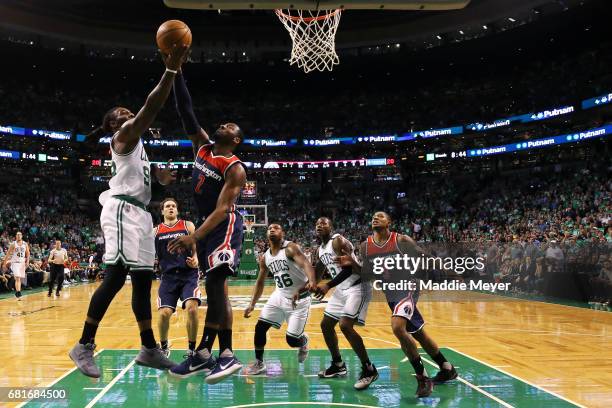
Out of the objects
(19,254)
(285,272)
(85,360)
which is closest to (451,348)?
(285,272)

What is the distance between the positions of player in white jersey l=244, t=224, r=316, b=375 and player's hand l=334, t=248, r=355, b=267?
44 cm

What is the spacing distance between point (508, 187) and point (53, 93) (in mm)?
29924

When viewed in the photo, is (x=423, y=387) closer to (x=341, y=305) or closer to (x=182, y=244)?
(x=341, y=305)

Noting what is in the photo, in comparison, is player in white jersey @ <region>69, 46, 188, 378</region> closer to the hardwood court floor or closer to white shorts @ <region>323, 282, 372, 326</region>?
the hardwood court floor

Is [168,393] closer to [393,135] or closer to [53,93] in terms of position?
[393,135]

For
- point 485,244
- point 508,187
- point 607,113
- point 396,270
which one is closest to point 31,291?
point 485,244

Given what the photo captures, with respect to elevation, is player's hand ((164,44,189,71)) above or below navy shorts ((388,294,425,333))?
above

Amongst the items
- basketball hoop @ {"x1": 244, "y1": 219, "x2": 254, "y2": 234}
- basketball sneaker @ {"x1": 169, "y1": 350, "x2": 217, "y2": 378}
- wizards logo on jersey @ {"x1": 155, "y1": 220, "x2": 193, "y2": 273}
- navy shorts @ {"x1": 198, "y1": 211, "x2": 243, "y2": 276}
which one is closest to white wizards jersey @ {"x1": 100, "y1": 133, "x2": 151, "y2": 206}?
navy shorts @ {"x1": 198, "y1": 211, "x2": 243, "y2": 276}

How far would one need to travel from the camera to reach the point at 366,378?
21.6ft

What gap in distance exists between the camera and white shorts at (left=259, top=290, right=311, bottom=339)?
7684 mm

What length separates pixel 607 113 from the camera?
28125mm

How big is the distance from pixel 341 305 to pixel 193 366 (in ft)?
10.6

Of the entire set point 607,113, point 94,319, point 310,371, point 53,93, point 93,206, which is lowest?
point 310,371

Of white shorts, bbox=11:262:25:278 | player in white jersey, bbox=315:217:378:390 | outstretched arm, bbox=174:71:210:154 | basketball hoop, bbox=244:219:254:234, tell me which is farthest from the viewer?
basketball hoop, bbox=244:219:254:234
